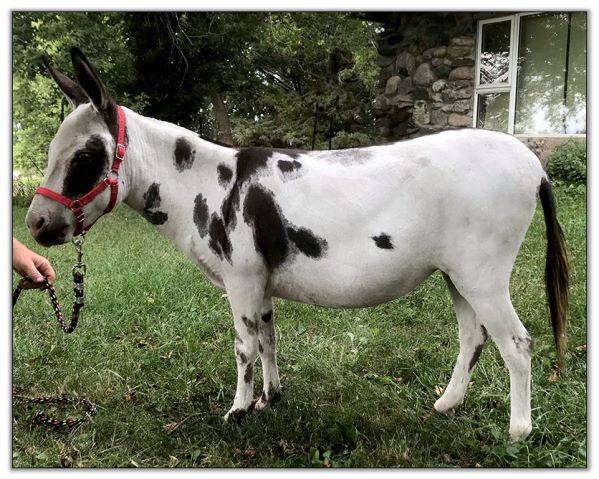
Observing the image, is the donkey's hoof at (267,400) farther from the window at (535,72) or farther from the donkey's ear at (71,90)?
the window at (535,72)

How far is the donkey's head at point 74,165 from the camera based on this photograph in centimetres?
225

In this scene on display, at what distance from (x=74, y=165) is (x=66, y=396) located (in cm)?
162

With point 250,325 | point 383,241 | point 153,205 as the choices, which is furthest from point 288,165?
point 250,325

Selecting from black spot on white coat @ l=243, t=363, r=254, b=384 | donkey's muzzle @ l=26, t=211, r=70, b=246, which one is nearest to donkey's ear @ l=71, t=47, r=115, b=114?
donkey's muzzle @ l=26, t=211, r=70, b=246

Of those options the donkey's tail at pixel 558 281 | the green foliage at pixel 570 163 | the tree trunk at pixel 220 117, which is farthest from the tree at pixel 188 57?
the donkey's tail at pixel 558 281

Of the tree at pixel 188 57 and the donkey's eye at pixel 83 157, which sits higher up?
the tree at pixel 188 57

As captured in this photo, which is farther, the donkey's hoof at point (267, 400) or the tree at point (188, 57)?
the tree at point (188, 57)

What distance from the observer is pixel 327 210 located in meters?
2.33

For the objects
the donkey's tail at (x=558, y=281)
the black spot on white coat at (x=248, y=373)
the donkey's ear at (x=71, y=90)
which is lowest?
the black spot on white coat at (x=248, y=373)

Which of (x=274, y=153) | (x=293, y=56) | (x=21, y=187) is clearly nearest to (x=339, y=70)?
(x=293, y=56)

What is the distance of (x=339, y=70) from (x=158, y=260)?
11.1m

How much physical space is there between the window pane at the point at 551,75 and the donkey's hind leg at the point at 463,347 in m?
7.03

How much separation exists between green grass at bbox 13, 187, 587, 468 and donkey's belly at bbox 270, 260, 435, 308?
78cm

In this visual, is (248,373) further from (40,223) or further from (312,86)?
(312,86)
